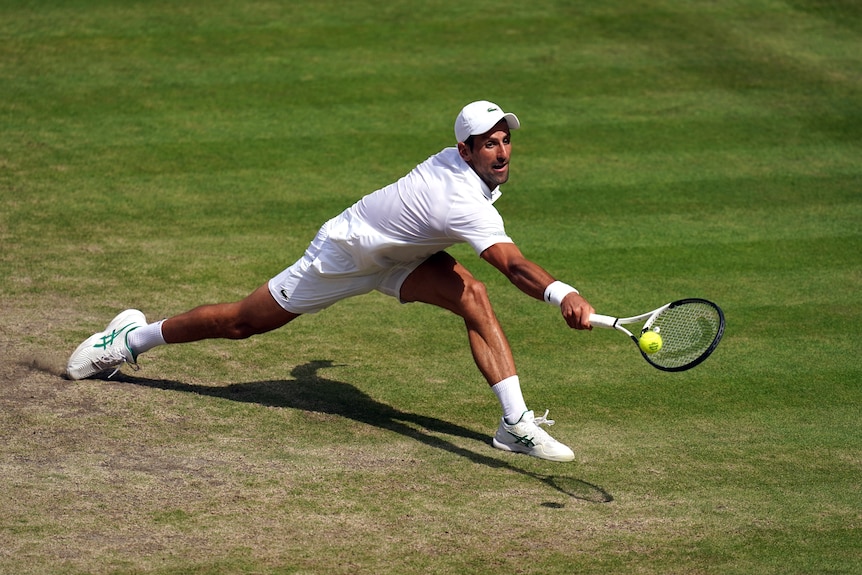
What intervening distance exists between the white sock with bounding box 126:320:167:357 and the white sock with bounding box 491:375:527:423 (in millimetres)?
2351

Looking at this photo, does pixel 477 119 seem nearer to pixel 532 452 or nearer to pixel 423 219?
pixel 423 219

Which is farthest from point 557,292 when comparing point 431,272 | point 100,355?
point 100,355

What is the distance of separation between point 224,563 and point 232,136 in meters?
7.48

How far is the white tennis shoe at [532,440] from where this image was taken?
6637 millimetres

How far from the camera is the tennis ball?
240 inches

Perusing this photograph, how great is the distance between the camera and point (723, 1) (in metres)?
16.0

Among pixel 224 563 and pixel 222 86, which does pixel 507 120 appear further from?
pixel 222 86

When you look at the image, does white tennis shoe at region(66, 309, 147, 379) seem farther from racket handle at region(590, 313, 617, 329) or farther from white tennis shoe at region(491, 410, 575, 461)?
racket handle at region(590, 313, 617, 329)

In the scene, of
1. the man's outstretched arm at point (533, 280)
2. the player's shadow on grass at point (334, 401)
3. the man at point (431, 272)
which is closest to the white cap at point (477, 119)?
the man at point (431, 272)

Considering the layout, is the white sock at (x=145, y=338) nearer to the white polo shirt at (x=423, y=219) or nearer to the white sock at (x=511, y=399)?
the white polo shirt at (x=423, y=219)

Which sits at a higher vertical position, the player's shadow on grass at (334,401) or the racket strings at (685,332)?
the racket strings at (685,332)

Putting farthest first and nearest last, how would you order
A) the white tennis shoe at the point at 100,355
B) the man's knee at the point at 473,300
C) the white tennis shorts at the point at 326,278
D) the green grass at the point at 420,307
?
the white tennis shoe at the point at 100,355 → the white tennis shorts at the point at 326,278 → the man's knee at the point at 473,300 → the green grass at the point at 420,307

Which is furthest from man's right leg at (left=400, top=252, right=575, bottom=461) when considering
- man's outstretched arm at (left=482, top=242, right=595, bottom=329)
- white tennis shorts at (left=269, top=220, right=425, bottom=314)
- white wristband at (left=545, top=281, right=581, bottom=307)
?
white wristband at (left=545, top=281, right=581, bottom=307)

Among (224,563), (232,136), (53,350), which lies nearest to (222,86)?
(232,136)
